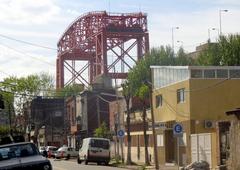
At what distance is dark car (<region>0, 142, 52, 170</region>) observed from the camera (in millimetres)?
20109

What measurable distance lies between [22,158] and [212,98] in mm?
28704

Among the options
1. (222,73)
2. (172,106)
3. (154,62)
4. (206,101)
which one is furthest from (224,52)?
(206,101)

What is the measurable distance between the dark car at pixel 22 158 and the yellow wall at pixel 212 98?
26807mm

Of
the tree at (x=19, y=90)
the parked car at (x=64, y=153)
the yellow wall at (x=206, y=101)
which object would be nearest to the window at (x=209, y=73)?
the yellow wall at (x=206, y=101)

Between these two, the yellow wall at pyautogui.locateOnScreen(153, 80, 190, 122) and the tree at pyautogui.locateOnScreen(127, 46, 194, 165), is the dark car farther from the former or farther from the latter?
the tree at pyautogui.locateOnScreen(127, 46, 194, 165)

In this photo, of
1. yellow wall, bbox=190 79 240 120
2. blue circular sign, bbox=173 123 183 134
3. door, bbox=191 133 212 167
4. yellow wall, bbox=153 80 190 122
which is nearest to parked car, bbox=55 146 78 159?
yellow wall, bbox=153 80 190 122

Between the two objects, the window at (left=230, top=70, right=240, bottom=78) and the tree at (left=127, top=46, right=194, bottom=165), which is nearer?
the window at (left=230, top=70, right=240, bottom=78)

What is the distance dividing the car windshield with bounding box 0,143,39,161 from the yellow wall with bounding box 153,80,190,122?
26.8 m

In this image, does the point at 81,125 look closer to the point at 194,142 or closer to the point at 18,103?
the point at 18,103

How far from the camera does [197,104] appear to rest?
1874 inches

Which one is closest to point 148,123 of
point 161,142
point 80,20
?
point 161,142

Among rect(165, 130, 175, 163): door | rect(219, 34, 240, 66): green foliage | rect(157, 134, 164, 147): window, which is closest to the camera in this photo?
rect(165, 130, 175, 163): door

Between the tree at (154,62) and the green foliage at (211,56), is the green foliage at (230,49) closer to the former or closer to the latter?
the green foliage at (211,56)

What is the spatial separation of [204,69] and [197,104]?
10.2 feet
